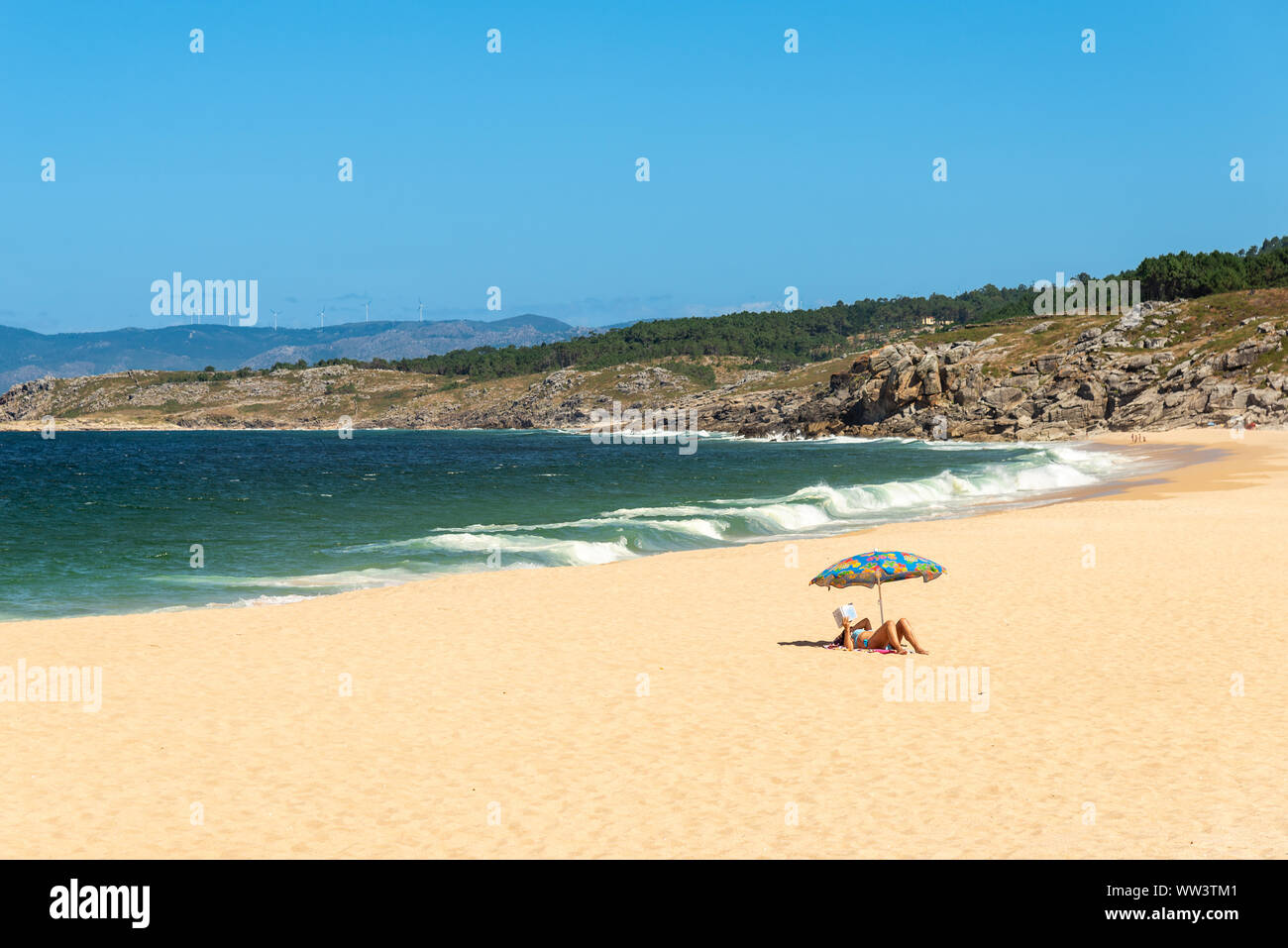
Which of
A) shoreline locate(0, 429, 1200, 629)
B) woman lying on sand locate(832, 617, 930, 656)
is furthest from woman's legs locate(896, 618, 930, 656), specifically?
shoreline locate(0, 429, 1200, 629)

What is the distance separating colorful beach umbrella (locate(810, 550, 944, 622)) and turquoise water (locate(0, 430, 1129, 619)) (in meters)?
12.4

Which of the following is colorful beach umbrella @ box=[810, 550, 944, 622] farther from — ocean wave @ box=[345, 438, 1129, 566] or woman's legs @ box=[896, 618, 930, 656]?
ocean wave @ box=[345, 438, 1129, 566]

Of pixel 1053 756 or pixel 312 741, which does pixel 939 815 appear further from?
pixel 312 741

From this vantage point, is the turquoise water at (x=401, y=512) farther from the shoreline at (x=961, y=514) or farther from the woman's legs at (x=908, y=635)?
the woman's legs at (x=908, y=635)

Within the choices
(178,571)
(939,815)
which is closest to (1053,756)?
(939,815)

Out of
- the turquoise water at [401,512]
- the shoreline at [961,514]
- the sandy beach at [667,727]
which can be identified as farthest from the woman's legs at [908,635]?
the turquoise water at [401,512]

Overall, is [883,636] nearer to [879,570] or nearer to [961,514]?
[879,570]

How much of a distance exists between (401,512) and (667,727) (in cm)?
3279

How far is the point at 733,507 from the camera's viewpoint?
139 feet

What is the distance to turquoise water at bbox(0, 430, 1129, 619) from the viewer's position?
26141mm

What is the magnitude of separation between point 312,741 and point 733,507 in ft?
104

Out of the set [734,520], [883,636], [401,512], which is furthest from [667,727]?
[401,512]

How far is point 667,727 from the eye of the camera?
11.8 m
